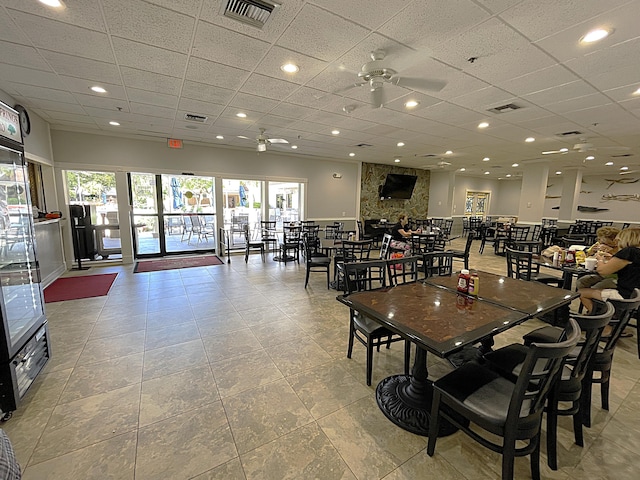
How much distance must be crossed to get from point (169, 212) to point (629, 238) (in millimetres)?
8326

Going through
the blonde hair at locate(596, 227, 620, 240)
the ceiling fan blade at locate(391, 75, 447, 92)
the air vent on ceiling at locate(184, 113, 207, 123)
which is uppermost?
the air vent on ceiling at locate(184, 113, 207, 123)

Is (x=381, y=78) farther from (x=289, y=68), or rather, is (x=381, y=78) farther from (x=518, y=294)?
(x=518, y=294)

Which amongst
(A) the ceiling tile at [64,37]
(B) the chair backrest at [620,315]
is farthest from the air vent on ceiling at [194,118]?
(B) the chair backrest at [620,315]

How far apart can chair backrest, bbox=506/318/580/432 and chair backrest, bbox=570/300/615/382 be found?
6 cm

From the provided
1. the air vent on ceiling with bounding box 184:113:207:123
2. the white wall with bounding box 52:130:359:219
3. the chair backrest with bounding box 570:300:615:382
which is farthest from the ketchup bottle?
the white wall with bounding box 52:130:359:219

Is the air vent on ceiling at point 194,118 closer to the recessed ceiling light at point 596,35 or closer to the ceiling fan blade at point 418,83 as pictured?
the ceiling fan blade at point 418,83

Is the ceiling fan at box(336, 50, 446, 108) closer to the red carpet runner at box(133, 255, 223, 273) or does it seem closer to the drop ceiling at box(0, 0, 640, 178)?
the drop ceiling at box(0, 0, 640, 178)

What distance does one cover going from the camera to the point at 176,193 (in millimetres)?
7281

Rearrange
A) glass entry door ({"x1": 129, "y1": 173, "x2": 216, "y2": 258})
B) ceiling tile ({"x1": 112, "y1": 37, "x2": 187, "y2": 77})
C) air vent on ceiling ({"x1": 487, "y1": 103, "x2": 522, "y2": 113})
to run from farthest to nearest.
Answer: glass entry door ({"x1": 129, "y1": 173, "x2": 216, "y2": 258}) < air vent on ceiling ({"x1": 487, "y1": 103, "x2": 522, "y2": 113}) < ceiling tile ({"x1": 112, "y1": 37, "x2": 187, "y2": 77})

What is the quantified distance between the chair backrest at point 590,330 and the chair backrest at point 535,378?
63 mm

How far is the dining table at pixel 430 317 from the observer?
1623mm

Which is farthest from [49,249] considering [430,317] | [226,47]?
[430,317]

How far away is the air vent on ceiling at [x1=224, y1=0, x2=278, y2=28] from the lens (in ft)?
6.53

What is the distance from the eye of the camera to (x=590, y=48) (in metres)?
2.46
